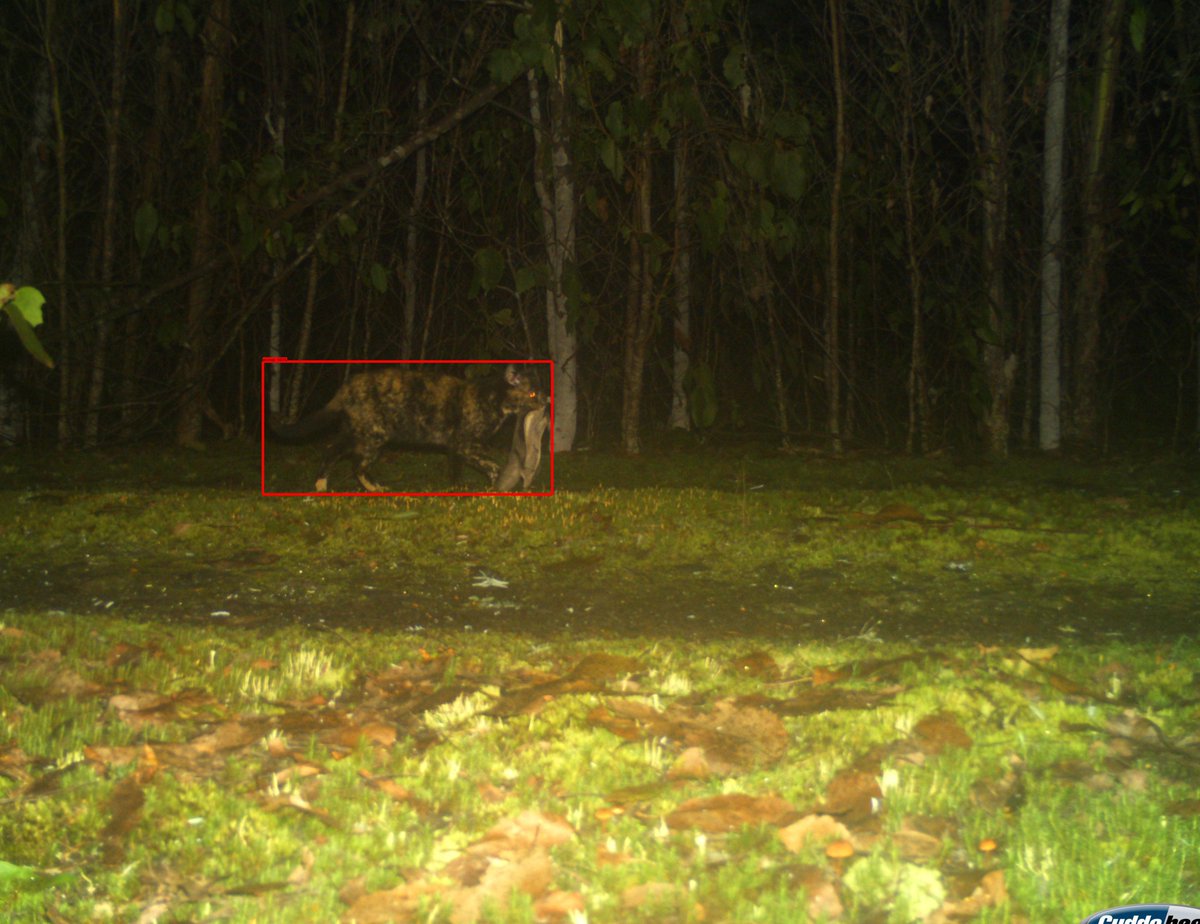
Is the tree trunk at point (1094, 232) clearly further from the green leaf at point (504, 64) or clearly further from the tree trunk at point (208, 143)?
the tree trunk at point (208, 143)

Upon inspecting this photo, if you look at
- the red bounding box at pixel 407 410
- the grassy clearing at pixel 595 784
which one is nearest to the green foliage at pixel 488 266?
the red bounding box at pixel 407 410

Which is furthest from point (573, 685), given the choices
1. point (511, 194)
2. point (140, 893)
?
point (511, 194)

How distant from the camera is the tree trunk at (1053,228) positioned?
555 inches

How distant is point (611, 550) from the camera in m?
8.64

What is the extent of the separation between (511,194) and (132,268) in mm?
5725

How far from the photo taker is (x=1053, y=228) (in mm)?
14562

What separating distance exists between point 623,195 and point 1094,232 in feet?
20.7

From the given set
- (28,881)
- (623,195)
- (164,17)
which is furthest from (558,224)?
(28,881)

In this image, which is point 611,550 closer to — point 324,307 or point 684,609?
point 684,609

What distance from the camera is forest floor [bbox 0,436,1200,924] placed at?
11.5ft

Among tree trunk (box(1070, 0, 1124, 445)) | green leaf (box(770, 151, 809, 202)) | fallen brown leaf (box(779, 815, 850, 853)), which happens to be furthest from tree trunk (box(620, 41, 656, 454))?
fallen brown leaf (box(779, 815, 850, 853))

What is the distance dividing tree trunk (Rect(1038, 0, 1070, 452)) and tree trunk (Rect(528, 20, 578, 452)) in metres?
5.55

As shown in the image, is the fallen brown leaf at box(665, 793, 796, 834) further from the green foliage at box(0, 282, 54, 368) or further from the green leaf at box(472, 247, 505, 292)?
the green leaf at box(472, 247, 505, 292)

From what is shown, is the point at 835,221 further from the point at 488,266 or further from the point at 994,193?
the point at 488,266
